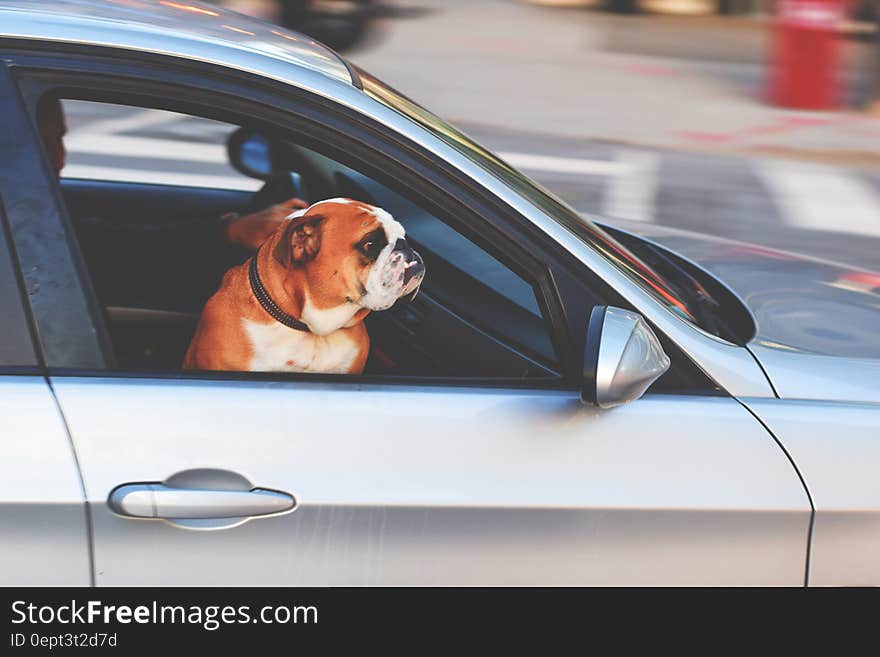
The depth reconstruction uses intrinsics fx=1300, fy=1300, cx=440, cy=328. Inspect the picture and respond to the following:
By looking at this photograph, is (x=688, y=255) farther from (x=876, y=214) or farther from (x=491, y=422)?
(x=876, y=214)

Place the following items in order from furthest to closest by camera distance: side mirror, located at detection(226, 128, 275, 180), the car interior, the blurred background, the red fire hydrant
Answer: the red fire hydrant < the blurred background < side mirror, located at detection(226, 128, 275, 180) < the car interior

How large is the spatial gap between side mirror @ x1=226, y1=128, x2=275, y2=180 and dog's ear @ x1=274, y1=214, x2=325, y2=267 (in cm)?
132

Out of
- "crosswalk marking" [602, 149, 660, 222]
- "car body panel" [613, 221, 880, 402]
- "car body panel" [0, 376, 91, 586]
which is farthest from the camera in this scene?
"crosswalk marking" [602, 149, 660, 222]

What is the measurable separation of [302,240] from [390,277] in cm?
18

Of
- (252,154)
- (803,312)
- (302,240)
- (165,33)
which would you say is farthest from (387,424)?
(252,154)

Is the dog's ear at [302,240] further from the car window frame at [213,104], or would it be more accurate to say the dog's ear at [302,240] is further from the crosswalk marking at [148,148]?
the crosswalk marking at [148,148]

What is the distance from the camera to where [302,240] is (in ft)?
8.23

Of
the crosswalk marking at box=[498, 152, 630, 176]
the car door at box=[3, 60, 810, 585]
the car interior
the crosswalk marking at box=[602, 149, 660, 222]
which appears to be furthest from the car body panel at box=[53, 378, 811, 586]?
the crosswalk marking at box=[498, 152, 630, 176]

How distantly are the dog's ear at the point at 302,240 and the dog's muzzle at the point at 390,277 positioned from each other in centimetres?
12

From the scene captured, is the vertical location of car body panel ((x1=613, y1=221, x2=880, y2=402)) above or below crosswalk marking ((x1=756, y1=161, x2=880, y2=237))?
below

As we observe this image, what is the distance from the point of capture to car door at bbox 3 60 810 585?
215cm

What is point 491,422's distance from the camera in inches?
89.5

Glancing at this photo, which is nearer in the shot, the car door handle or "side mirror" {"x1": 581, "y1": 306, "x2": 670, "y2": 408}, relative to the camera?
the car door handle

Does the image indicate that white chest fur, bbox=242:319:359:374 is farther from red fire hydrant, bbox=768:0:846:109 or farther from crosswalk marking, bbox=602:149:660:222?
red fire hydrant, bbox=768:0:846:109
